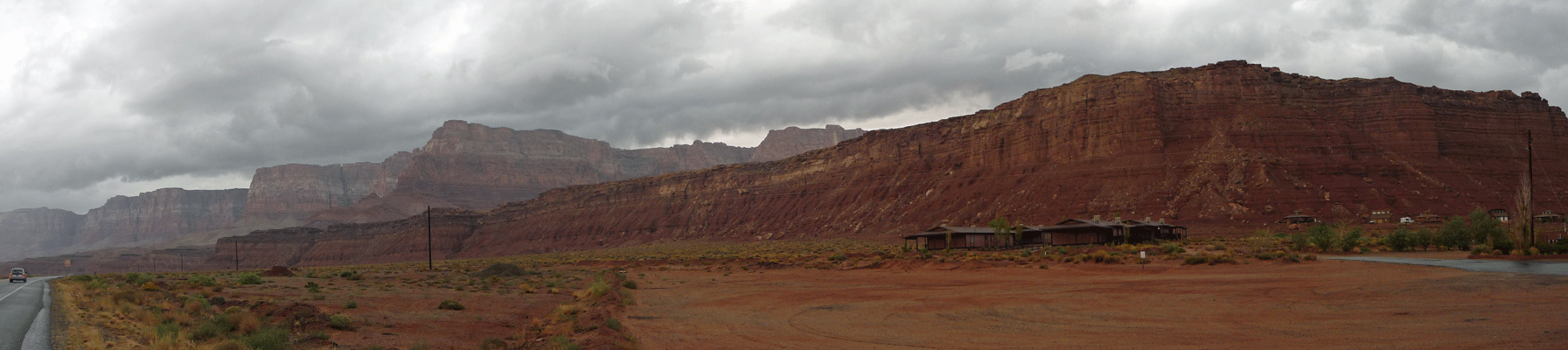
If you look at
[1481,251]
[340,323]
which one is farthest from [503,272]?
[1481,251]

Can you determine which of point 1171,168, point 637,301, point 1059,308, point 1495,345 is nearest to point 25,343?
point 637,301

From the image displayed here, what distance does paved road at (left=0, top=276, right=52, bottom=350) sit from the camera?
42.4 ft

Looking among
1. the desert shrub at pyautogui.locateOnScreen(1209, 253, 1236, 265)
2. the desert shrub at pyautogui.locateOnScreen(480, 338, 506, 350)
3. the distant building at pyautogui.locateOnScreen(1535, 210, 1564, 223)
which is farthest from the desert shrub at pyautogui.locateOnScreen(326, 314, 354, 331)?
the distant building at pyautogui.locateOnScreen(1535, 210, 1564, 223)

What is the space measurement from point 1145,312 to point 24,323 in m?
22.0

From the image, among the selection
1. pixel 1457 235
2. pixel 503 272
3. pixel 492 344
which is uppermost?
pixel 492 344

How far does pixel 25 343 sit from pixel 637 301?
53.6ft

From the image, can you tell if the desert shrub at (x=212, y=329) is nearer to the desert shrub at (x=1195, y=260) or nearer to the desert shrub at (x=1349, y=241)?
the desert shrub at (x=1195, y=260)

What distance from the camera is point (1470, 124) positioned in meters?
82.0

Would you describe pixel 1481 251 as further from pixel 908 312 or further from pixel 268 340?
pixel 268 340

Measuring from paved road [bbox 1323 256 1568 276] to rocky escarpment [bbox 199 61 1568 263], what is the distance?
34270 millimetres

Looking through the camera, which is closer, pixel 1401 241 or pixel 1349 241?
pixel 1401 241

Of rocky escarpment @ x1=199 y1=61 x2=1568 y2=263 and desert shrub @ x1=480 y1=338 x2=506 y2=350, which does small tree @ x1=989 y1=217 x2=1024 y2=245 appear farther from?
desert shrub @ x1=480 y1=338 x2=506 y2=350

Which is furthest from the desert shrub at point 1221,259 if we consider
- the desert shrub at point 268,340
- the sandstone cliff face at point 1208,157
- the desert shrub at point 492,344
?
the desert shrub at point 268,340

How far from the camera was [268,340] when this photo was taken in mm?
13422
